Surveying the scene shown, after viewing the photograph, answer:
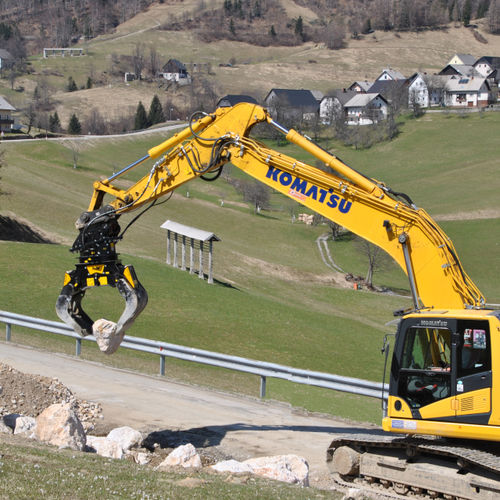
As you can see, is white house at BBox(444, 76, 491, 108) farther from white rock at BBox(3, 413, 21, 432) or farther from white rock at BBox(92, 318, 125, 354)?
white rock at BBox(3, 413, 21, 432)

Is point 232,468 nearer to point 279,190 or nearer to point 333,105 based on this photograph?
point 279,190

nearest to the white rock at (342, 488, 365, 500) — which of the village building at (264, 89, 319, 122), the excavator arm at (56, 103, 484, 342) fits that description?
the excavator arm at (56, 103, 484, 342)

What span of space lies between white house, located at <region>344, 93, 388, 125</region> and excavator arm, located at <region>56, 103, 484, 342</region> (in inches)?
5409

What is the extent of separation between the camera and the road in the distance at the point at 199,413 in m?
15.8

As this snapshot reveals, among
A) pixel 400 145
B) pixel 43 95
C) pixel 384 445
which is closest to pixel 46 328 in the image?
pixel 384 445

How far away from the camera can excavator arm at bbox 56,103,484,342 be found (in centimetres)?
1370

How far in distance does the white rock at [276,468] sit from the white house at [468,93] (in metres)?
155

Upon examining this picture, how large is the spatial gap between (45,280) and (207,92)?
515 ft

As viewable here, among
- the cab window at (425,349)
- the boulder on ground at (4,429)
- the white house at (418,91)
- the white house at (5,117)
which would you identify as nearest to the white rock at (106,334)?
the boulder on ground at (4,429)

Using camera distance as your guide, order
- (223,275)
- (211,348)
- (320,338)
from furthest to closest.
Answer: (223,275), (320,338), (211,348)

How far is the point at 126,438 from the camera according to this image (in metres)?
14.4

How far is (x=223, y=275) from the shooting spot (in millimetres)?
49500

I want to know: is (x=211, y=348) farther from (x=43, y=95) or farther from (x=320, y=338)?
(x=43, y=95)

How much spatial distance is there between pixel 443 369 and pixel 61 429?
6579 millimetres
